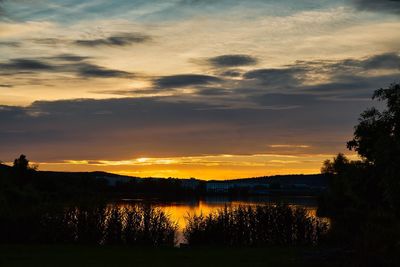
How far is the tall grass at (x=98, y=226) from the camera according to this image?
29.6m

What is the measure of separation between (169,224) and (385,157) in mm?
14774

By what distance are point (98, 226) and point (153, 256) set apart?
651 cm

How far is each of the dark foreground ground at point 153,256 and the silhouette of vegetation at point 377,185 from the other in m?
1.79

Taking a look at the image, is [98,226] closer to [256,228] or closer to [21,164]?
[256,228]

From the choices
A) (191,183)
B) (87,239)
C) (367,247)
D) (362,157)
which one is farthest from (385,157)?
(191,183)

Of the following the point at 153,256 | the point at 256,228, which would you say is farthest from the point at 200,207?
the point at 153,256

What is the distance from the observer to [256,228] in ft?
102

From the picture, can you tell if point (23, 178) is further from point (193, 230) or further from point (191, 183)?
point (193, 230)

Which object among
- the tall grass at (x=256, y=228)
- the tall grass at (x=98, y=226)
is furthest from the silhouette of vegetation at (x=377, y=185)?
the tall grass at (x=98, y=226)

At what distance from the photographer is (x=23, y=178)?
8619cm

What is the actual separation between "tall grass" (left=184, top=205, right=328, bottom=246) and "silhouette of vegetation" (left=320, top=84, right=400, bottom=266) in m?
1.46

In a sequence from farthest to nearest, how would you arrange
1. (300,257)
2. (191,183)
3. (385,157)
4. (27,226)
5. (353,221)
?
1. (191,183)
2. (353,221)
3. (27,226)
4. (300,257)
5. (385,157)

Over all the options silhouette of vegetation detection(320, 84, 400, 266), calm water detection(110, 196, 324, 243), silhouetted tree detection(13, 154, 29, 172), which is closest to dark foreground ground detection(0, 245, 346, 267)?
silhouette of vegetation detection(320, 84, 400, 266)

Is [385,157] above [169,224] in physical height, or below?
above
